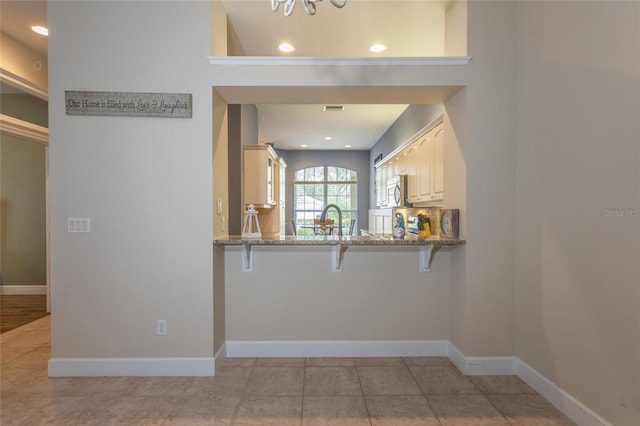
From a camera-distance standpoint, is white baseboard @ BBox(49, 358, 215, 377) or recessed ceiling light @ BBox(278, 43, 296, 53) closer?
white baseboard @ BBox(49, 358, 215, 377)

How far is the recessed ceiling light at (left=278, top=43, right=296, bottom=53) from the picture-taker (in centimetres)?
330

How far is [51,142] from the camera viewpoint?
2463mm

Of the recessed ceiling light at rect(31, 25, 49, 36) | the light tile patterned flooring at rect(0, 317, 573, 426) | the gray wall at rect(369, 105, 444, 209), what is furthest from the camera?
the gray wall at rect(369, 105, 444, 209)

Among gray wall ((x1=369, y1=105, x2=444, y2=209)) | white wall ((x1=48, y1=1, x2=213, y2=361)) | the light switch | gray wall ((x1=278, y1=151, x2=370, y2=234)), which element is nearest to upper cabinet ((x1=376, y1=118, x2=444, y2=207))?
gray wall ((x1=369, y1=105, x2=444, y2=209))

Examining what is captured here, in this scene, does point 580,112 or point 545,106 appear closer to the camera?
point 580,112

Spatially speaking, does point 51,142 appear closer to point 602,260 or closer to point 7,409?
point 7,409

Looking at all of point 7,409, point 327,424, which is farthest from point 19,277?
point 327,424

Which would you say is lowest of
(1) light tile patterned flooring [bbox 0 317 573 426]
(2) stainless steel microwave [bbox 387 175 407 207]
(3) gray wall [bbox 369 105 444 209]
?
(1) light tile patterned flooring [bbox 0 317 573 426]

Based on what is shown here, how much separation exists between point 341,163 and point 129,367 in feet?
24.7

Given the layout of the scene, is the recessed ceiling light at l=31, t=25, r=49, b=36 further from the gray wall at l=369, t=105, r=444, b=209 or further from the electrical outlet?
the gray wall at l=369, t=105, r=444, b=209

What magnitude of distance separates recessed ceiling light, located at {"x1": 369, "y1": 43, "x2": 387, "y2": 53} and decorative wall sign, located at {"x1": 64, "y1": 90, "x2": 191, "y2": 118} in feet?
6.37

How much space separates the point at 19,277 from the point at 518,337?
673cm

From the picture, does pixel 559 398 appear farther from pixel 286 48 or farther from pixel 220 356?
pixel 286 48

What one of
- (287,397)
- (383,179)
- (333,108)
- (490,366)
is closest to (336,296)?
(287,397)
